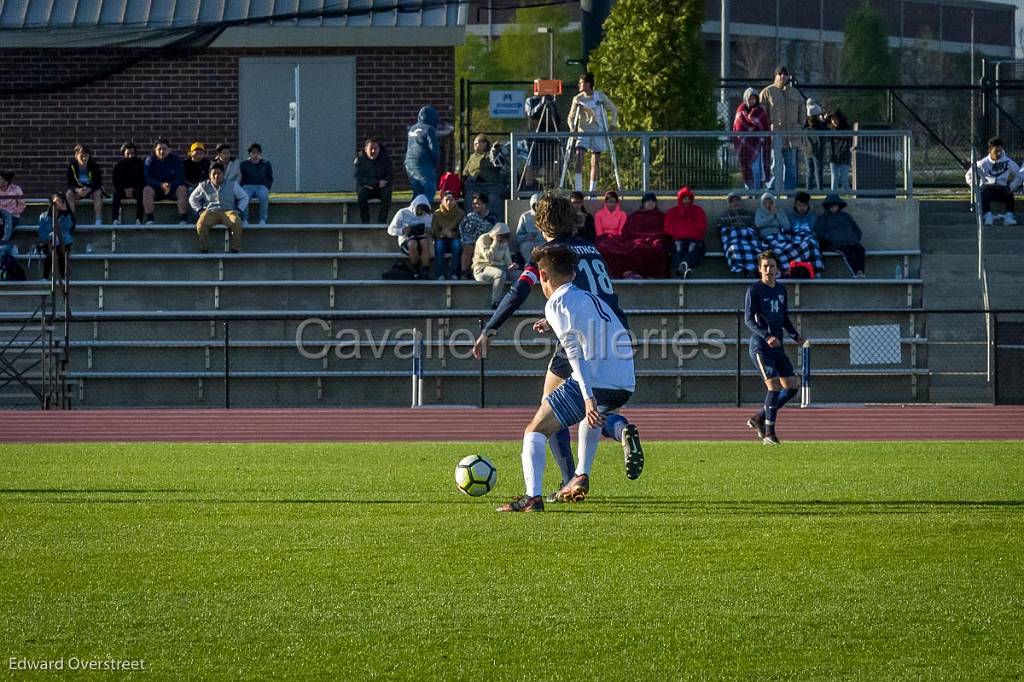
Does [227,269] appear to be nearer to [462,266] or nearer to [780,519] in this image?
[462,266]

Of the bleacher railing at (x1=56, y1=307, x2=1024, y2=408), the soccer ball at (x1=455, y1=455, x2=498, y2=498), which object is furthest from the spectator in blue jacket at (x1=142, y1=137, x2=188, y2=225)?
the soccer ball at (x1=455, y1=455, x2=498, y2=498)

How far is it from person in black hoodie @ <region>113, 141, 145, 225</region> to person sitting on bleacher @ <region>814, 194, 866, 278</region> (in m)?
10.9

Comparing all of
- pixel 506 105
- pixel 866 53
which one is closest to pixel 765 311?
pixel 506 105

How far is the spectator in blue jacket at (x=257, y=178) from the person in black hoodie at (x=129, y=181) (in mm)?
1748

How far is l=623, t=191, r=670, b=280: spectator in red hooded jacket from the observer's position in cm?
2345

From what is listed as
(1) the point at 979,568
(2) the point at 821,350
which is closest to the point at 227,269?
(2) the point at 821,350

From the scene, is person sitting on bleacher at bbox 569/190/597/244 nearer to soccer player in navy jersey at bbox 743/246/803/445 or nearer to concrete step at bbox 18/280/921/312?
concrete step at bbox 18/280/921/312

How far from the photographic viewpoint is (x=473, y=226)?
76.7ft

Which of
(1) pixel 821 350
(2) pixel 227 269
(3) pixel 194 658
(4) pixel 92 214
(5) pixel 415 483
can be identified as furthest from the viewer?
(4) pixel 92 214

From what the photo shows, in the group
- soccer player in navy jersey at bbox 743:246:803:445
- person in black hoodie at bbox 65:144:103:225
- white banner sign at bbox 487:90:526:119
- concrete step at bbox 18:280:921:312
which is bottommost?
soccer player in navy jersey at bbox 743:246:803:445

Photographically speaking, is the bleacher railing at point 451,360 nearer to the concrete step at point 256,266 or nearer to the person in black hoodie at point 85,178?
the concrete step at point 256,266

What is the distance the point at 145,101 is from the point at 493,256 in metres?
10.3

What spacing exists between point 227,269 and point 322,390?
2749mm

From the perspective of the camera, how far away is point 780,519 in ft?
30.2
